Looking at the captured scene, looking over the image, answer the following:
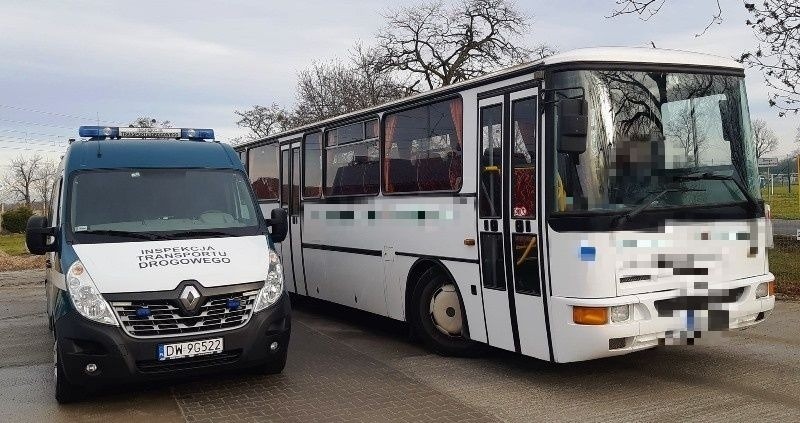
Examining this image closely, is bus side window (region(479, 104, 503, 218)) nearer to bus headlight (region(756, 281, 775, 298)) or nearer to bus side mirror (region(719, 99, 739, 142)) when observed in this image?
bus side mirror (region(719, 99, 739, 142))

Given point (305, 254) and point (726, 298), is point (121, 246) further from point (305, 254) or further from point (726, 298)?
point (726, 298)

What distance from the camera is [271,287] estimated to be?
6809 millimetres

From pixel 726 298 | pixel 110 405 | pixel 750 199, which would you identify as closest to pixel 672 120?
pixel 750 199

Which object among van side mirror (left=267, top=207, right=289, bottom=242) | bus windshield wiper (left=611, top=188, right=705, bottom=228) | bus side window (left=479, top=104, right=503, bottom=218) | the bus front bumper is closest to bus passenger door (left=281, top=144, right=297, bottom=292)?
van side mirror (left=267, top=207, right=289, bottom=242)

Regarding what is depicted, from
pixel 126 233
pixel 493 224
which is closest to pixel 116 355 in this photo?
pixel 126 233

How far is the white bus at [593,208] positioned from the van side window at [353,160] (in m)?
1.34

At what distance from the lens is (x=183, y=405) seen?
654 cm

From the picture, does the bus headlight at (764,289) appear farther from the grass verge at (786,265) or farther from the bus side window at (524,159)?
the grass verge at (786,265)

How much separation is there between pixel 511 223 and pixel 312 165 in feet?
16.3

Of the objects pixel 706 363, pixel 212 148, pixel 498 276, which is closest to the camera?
pixel 498 276

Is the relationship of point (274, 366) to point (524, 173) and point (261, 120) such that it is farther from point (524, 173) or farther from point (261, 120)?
point (261, 120)

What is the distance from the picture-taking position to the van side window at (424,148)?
772 cm

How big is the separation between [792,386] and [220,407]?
16.5 ft

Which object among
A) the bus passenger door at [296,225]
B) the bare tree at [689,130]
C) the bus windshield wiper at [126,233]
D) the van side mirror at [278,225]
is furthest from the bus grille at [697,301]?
the bus passenger door at [296,225]
